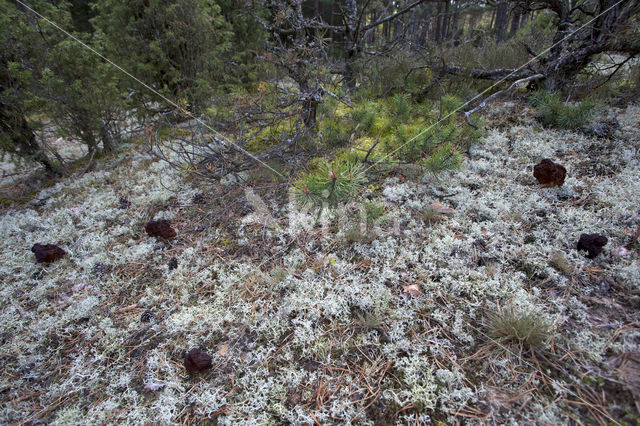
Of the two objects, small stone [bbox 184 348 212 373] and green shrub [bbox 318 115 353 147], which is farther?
green shrub [bbox 318 115 353 147]

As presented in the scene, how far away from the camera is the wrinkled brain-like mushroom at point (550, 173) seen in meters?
2.71

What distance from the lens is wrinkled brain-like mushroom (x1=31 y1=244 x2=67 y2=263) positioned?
2738 mm

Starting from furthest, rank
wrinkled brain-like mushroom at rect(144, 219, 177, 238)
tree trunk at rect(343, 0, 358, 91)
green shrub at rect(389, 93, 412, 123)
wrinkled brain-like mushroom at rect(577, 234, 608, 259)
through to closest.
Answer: tree trunk at rect(343, 0, 358, 91) < green shrub at rect(389, 93, 412, 123) < wrinkled brain-like mushroom at rect(144, 219, 177, 238) < wrinkled brain-like mushroom at rect(577, 234, 608, 259)

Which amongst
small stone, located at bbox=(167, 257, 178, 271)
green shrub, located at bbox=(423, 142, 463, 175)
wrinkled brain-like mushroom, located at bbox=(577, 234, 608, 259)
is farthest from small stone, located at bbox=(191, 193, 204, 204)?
wrinkled brain-like mushroom, located at bbox=(577, 234, 608, 259)

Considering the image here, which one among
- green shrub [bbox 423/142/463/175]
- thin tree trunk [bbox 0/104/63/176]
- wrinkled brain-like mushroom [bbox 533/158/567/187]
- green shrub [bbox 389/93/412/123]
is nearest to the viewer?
green shrub [bbox 423/142/463/175]

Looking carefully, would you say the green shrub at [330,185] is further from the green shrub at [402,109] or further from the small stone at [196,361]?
the green shrub at [402,109]

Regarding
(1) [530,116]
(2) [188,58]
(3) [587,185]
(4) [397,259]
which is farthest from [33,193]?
(1) [530,116]

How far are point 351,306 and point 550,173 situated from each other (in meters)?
2.35

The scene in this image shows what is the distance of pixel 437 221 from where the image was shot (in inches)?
106

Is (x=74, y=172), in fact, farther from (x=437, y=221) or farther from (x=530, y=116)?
(x=530, y=116)

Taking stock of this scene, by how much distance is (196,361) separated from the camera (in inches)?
70.9

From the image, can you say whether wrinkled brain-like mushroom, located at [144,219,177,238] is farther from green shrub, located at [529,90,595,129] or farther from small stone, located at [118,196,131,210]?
green shrub, located at [529,90,595,129]

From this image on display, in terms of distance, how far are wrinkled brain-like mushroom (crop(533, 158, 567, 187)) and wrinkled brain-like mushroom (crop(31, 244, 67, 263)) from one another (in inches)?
190

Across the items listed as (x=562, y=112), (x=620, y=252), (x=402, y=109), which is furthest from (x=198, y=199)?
(x=562, y=112)
